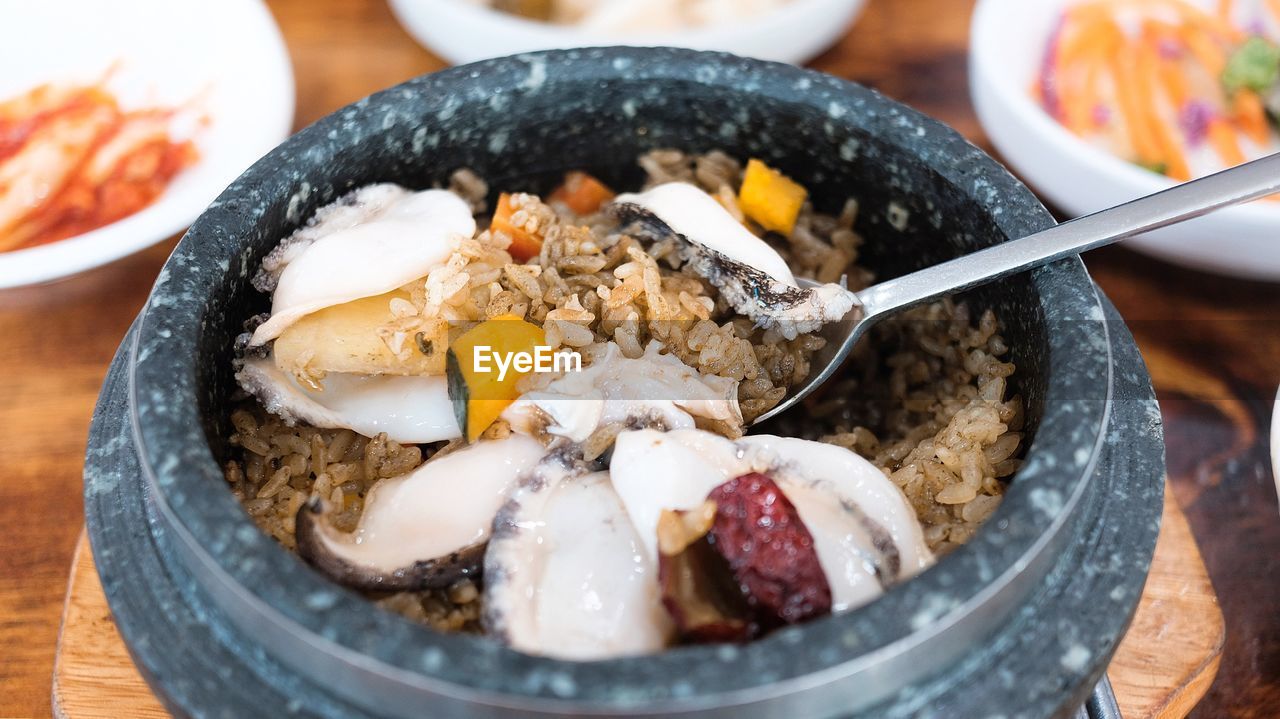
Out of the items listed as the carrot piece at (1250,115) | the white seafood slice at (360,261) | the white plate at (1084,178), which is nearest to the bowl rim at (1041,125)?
the white plate at (1084,178)

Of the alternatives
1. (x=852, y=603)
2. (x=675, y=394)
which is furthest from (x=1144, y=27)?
(x=852, y=603)

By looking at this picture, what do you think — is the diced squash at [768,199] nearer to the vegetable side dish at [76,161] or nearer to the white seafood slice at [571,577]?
the white seafood slice at [571,577]

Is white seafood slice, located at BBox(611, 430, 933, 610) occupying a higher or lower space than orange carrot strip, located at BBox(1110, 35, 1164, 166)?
higher

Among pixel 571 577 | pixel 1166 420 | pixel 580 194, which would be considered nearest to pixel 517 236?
pixel 580 194

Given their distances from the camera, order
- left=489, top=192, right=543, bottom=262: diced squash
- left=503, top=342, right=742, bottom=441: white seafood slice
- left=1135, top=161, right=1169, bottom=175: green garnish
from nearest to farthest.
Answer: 1. left=503, top=342, right=742, bottom=441: white seafood slice
2. left=489, top=192, right=543, bottom=262: diced squash
3. left=1135, top=161, right=1169, bottom=175: green garnish

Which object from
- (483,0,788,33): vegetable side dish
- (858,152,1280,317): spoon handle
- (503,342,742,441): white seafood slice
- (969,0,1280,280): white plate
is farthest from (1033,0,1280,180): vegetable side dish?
(503,342,742,441): white seafood slice

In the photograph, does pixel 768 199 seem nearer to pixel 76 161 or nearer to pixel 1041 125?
pixel 1041 125

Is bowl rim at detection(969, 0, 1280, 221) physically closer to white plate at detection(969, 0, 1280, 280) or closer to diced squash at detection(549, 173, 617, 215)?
white plate at detection(969, 0, 1280, 280)
